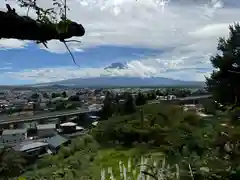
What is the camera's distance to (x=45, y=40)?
138cm

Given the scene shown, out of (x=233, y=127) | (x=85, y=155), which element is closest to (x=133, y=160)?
(x=85, y=155)

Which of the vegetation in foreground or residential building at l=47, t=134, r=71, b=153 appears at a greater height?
the vegetation in foreground

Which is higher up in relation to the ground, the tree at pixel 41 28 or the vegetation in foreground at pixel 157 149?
the tree at pixel 41 28

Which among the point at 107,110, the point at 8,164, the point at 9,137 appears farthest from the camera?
the point at 107,110

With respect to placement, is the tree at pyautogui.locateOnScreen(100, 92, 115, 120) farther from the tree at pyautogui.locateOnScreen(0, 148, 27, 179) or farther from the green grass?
the tree at pyautogui.locateOnScreen(0, 148, 27, 179)

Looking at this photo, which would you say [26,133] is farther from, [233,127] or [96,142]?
[233,127]

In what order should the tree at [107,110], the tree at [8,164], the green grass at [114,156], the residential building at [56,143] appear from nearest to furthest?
the tree at [8,164]
the green grass at [114,156]
the residential building at [56,143]
the tree at [107,110]

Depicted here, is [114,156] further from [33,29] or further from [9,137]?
[9,137]

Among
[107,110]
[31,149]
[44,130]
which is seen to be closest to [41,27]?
[31,149]

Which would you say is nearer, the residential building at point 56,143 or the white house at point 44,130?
the residential building at point 56,143

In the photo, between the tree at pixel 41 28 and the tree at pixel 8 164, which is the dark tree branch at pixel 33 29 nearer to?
the tree at pixel 41 28

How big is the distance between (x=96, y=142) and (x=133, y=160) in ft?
5.16

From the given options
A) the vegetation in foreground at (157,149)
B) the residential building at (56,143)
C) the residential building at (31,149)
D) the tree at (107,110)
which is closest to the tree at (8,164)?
the vegetation in foreground at (157,149)

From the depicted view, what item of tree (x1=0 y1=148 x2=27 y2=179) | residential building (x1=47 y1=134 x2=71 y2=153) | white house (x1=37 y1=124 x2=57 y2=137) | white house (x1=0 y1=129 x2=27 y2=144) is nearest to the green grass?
tree (x1=0 y1=148 x2=27 y2=179)
